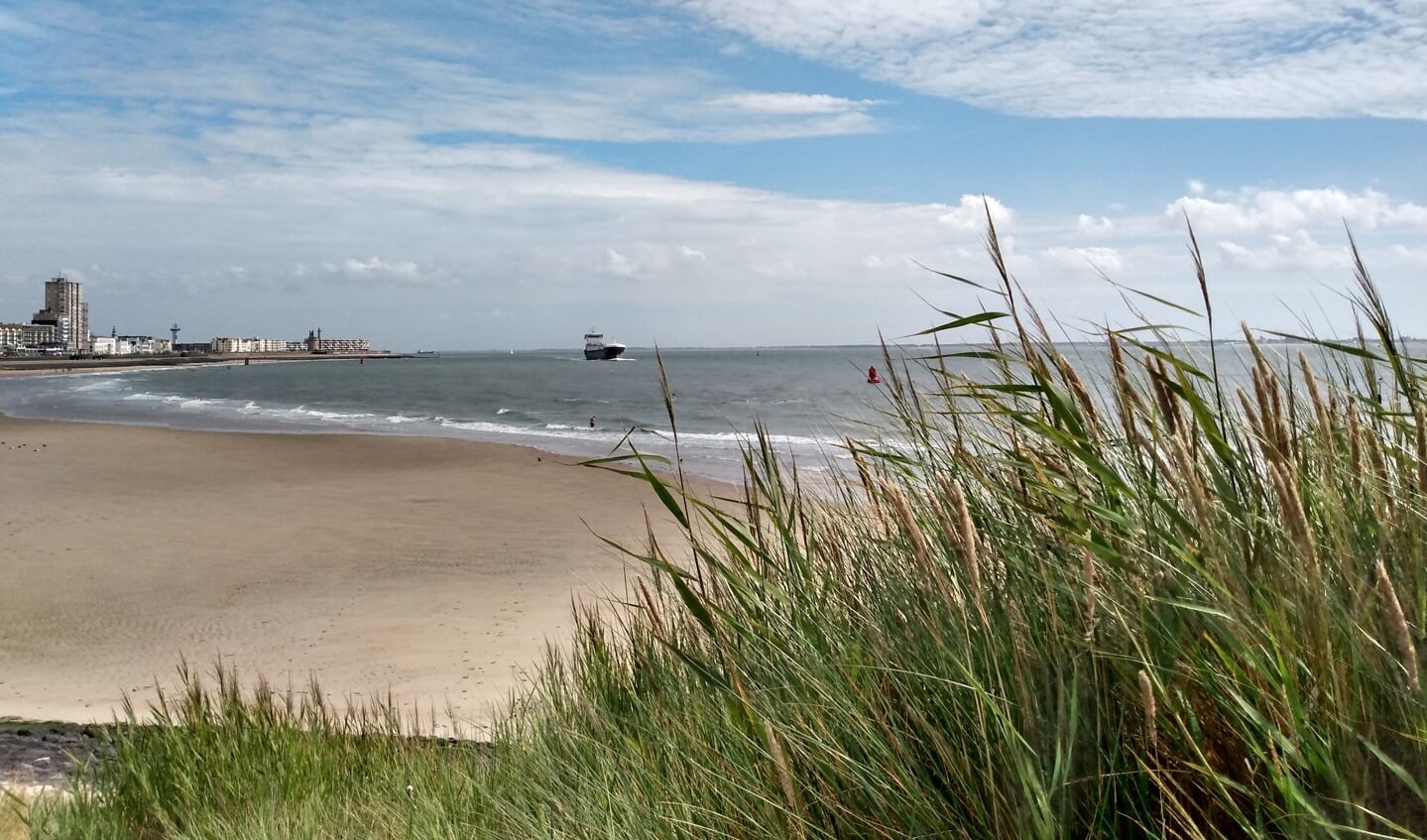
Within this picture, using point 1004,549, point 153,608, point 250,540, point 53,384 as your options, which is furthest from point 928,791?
point 53,384

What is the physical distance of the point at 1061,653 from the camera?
69.2 inches

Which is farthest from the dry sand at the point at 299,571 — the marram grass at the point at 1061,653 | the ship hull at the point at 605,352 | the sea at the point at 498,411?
the ship hull at the point at 605,352

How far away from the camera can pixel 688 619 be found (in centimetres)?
339

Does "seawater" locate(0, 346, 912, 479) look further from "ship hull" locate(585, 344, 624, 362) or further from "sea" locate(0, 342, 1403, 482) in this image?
"ship hull" locate(585, 344, 624, 362)

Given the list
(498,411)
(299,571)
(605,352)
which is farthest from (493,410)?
(605,352)

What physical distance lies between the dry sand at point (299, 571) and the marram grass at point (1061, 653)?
1972 millimetres

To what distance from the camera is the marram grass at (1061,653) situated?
1.49m

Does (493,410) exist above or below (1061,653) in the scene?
below

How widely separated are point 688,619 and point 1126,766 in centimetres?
181

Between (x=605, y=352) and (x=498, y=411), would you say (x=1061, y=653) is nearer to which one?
(x=498, y=411)

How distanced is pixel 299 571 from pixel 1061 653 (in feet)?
41.2

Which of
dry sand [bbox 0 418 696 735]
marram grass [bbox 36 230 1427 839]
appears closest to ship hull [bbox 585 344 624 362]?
dry sand [bbox 0 418 696 735]

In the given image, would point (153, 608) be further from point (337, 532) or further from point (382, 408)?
point (382, 408)

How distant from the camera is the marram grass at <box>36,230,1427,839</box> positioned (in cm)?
149
